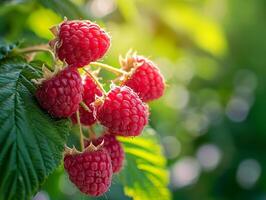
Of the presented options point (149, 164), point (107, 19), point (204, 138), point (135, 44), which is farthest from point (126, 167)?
point (204, 138)

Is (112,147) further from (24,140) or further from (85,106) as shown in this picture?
(24,140)

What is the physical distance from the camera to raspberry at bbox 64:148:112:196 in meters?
1.89

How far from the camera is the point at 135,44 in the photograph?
4.81 meters

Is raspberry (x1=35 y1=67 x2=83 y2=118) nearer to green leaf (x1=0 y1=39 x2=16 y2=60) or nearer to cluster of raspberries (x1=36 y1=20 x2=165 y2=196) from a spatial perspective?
cluster of raspberries (x1=36 y1=20 x2=165 y2=196)

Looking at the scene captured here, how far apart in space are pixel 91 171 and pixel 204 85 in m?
4.72

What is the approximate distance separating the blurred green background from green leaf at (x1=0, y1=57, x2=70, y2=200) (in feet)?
5.54

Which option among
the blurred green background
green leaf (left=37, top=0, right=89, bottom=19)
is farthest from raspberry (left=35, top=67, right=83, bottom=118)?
the blurred green background

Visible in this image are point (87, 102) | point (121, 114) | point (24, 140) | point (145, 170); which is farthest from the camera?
point (145, 170)

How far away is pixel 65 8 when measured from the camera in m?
2.53

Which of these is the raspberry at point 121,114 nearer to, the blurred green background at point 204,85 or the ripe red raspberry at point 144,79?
the ripe red raspberry at point 144,79

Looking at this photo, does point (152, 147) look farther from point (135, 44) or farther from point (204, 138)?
point (204, 138)

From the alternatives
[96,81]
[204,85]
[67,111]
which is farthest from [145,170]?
[204,85]

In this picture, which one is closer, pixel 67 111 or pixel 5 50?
pixel 67 111

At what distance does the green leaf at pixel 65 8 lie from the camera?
2.49 metres
